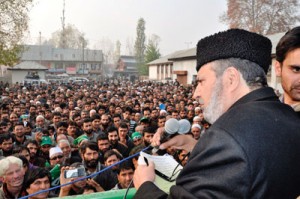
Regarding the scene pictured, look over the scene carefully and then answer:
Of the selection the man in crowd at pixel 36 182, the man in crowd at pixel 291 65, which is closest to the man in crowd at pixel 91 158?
the man in crowd at pixel 36 182

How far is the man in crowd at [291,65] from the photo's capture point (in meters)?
2.03

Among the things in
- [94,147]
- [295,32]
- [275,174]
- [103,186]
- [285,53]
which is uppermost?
[295,32]

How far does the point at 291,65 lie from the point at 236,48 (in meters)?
0.92

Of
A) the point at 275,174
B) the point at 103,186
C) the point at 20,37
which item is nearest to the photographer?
the point at 275,174

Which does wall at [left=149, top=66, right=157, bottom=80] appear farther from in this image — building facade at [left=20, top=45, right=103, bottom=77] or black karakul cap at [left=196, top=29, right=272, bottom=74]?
black karakul cap at [left=196, top=29, right=272, bottom=74]

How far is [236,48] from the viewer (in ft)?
4.36

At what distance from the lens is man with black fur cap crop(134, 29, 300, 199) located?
1.01 meters

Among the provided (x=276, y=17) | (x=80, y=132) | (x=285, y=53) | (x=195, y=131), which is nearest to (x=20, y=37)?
(x=80, y=132)

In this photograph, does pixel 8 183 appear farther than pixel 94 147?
No

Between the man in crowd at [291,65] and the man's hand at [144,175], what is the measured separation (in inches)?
43.9

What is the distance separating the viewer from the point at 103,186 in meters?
4.50

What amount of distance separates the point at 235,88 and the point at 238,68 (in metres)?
0.09

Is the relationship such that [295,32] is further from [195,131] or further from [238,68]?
[195,131]

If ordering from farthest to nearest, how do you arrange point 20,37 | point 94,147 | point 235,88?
1. point 20,37
2. point 94,147
3. point 235,88
